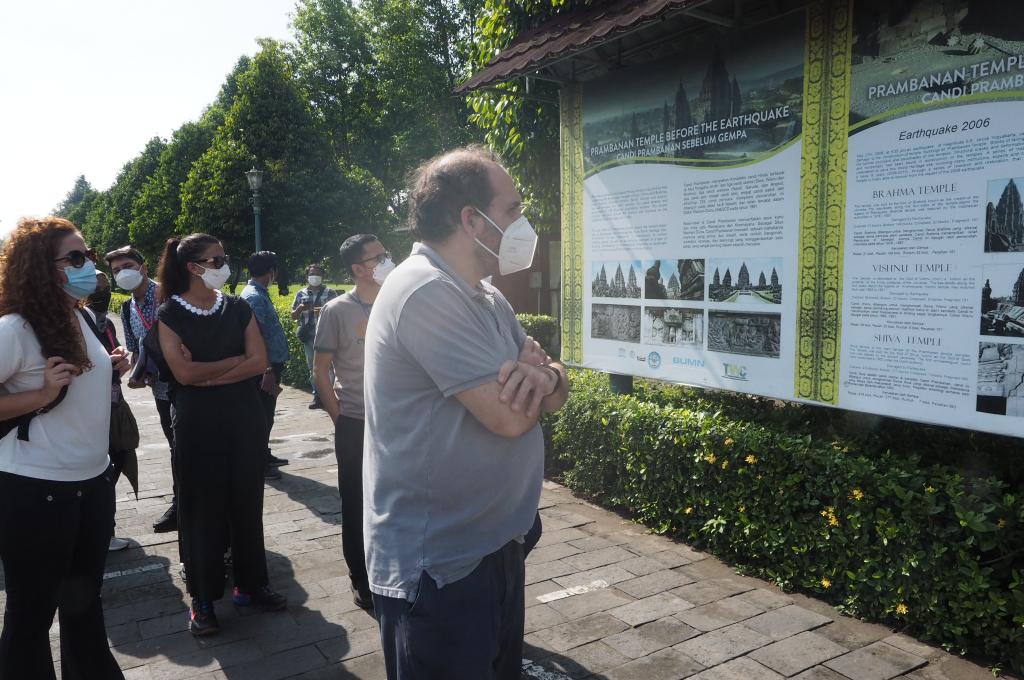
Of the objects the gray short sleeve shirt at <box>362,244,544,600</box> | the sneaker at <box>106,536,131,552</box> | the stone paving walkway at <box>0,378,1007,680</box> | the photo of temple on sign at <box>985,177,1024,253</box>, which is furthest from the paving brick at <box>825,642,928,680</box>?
the sneaker at <box>106,536,131,552</box>

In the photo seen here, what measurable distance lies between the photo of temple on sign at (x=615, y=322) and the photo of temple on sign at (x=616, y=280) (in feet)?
0.34

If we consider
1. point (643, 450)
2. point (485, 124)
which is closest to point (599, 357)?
point (643, 450)

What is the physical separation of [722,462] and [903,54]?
2.52 m

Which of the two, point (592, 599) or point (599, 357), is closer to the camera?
point (592, 599)

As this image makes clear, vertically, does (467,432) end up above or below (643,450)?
above

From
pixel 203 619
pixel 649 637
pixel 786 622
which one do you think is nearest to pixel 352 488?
pixel 203 619

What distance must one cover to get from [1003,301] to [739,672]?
85.5 inches

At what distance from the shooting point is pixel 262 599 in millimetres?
4082

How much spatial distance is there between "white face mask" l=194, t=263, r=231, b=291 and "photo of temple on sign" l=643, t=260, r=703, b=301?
2.99 meters

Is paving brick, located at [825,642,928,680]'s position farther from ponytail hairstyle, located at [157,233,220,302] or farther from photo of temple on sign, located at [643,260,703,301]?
ponytail hairstyle, located at [157,233,220,302]

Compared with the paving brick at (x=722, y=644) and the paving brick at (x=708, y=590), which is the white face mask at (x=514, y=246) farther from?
the paving brick at (x=708, y=590)

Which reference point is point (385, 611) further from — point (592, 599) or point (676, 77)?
point (676, 77)

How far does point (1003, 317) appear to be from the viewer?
351 cm

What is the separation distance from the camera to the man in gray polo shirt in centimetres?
177
